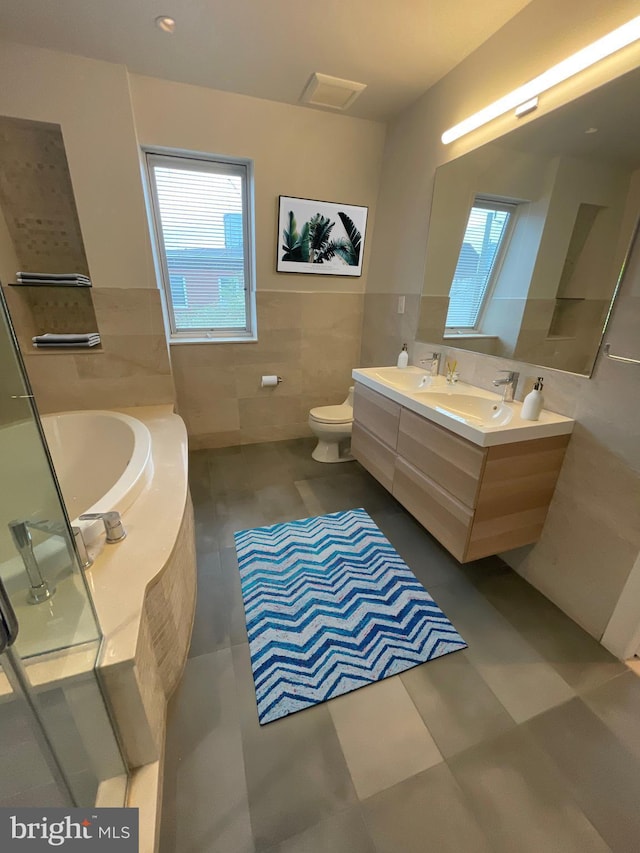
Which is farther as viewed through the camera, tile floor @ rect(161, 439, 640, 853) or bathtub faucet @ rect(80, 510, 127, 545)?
bathtub faucet @ rect(80, 510, 127, 545)

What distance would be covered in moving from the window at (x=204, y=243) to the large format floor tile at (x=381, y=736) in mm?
2415

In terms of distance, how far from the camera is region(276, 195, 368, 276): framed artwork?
243cm

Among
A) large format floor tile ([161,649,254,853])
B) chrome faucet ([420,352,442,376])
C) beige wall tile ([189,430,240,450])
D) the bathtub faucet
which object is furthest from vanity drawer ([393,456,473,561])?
beige wall tile ([189,430,240,450])

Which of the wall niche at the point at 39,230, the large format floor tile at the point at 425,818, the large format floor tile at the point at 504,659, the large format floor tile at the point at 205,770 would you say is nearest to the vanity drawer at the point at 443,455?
the large format floor tile at the point at 504,659

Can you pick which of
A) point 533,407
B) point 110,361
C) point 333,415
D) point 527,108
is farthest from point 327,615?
point 527,108

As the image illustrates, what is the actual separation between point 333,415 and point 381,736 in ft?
6.03

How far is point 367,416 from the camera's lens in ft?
6.77

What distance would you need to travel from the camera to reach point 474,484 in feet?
4.31

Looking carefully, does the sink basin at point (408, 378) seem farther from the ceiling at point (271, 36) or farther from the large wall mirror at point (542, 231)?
the ceiling at point (271, 36)

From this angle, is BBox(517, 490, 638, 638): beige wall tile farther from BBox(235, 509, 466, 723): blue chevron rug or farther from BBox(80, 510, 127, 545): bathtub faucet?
BBox(80, 510, 127, 545): bathtub faucet

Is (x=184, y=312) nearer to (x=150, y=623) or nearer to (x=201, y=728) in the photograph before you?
(x=150, y=623)

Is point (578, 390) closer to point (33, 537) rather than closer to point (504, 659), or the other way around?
point (504, 659)

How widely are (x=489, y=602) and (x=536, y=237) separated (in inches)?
65.4

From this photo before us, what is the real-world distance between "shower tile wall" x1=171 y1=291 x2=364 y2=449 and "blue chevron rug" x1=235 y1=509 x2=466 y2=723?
46.6 inches
